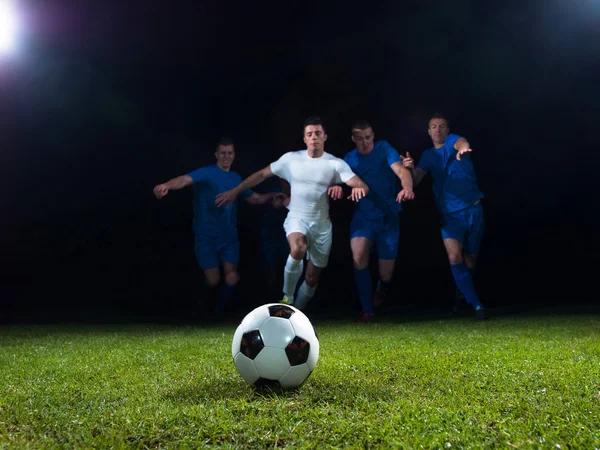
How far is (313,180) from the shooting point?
6.14 meters

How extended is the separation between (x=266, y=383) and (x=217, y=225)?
16.7 feet

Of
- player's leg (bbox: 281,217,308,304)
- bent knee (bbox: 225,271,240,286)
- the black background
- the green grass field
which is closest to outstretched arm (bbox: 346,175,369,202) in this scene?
player's leg (bbox: 281,217,308,304)

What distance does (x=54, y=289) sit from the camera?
10211 mm

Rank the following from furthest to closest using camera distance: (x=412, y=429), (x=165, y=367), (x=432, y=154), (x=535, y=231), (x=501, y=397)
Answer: (x=535, y=231) < (x=432, y=154) < (x=165, y=367) < (x=501, y=397) < (x=412, y=429)

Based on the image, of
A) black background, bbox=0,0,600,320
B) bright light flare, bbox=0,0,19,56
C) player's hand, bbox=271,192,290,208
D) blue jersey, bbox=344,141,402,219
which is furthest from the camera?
black background, bbox=0,0,600,320

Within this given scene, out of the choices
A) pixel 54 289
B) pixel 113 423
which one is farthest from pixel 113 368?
pixel 54 289

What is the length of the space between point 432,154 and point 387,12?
4.90 m

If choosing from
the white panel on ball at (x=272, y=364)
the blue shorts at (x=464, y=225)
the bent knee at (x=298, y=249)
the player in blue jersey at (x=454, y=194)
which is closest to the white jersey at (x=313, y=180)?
the bent knee at (x=298, y=249)

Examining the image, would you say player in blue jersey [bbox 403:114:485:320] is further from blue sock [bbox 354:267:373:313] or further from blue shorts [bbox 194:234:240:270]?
blue shorts [bbox 194:234:240:270]

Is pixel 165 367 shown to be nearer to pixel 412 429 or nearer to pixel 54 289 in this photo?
pixel 412 429

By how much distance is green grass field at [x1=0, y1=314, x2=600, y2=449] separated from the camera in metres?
1.88

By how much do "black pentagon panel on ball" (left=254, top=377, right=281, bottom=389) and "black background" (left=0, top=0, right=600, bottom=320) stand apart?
7191 mm

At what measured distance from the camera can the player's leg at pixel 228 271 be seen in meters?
7.30

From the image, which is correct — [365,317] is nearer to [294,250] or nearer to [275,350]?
[294,250]
